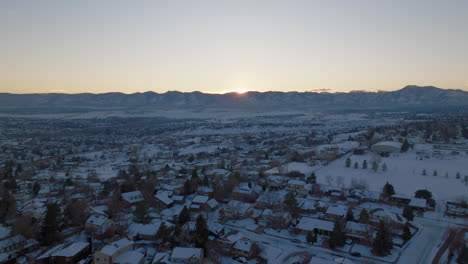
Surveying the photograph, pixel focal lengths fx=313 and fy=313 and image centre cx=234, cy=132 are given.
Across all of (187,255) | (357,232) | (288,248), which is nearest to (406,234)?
(357,232)

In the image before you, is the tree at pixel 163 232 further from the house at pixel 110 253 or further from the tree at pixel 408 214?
the tree at pixel 408 214

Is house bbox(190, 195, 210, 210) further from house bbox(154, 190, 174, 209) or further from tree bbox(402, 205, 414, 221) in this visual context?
tree bbox(402, 205, 414, 221)

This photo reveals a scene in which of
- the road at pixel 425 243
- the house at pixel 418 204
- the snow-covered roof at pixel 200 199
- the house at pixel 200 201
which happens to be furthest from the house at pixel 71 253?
the house at pixel 418 204

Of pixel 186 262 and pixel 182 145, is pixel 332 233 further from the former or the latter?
pixel 182 145

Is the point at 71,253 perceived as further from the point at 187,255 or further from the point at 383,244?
the point at 383,244

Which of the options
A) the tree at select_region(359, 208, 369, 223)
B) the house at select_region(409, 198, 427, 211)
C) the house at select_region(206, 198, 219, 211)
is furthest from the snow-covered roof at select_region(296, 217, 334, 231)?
the house at select_region(409, 198, 427, 211)
